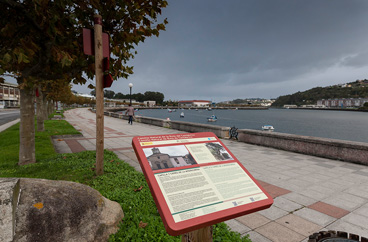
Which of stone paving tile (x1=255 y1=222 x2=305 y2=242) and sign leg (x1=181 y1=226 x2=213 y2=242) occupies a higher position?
sign leg (x1=181 y1=226 x2=213 y2=242)

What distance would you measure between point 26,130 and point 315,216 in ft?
24.0

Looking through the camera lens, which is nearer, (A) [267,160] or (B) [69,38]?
(B) [69,38]

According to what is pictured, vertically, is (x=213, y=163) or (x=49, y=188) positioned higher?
(x=213, y=163)

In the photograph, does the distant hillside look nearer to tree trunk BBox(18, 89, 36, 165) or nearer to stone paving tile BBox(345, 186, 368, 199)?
stone paving tile BBox(345, 186, 368, 199)

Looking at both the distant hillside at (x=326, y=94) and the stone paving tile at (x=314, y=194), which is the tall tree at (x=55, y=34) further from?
the distant hillside at (x=326, y=94)

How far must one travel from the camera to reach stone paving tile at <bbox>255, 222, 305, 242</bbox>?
2891 mm

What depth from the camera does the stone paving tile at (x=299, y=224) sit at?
3.08 m

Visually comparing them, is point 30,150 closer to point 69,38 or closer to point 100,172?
point 100,172

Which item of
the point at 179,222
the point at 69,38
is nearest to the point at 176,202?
the point at 179,222

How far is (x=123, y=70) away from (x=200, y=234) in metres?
5.39

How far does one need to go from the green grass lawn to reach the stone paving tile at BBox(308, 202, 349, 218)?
6.48ft

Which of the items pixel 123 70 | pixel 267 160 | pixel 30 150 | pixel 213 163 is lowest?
pixel 267 160

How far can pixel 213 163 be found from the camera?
2.08m

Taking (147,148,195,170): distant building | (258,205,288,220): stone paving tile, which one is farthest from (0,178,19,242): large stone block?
(258,205,288,220): stone paving tile
